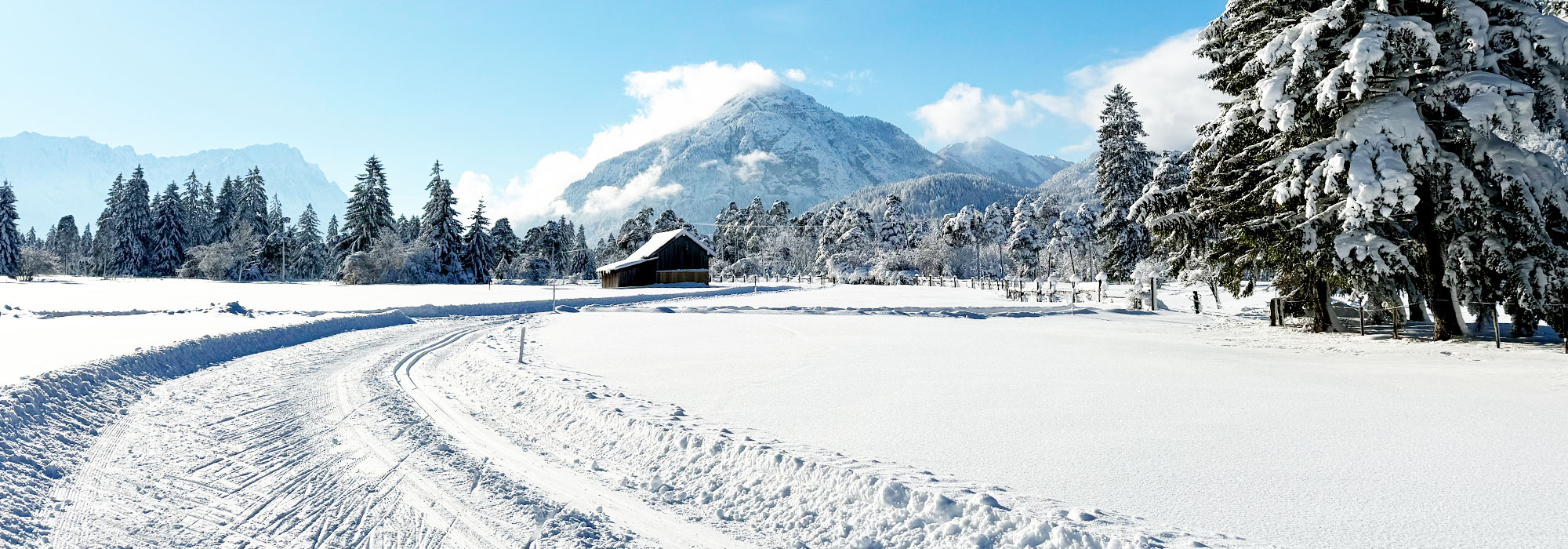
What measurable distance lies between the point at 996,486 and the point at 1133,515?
1002 mm

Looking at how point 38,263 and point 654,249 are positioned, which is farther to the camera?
point 38,263

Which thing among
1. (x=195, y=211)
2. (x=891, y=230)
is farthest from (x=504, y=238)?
(x=891, y=230)

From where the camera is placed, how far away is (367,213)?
7200 centimetres

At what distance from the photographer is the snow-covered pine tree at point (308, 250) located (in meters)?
88.2

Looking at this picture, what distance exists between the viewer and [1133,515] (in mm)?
4742

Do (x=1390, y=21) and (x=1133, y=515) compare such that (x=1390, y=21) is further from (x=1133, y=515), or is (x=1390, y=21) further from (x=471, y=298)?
(x=471, y=298)

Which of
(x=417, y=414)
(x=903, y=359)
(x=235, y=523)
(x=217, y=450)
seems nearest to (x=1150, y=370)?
(x=903, y=359)

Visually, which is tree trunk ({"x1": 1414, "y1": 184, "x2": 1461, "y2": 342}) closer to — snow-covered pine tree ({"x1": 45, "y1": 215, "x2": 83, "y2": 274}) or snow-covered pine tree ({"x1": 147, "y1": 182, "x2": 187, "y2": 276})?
snow-covered pine tree ({"x1": 147, "y1": 182, "x2": 187, "y2": 276})

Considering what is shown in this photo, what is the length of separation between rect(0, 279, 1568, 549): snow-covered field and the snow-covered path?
0.03 meters

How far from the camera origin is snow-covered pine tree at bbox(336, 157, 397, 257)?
235ft

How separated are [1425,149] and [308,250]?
108576 mm

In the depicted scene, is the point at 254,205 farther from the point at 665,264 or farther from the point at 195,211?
the point at 665,264

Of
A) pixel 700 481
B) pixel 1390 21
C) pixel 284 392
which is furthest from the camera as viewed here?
pixel 1390 21

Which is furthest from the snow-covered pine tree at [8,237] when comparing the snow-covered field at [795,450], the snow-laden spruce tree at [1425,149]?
the snow-laden spruce tree at [1425,149]
